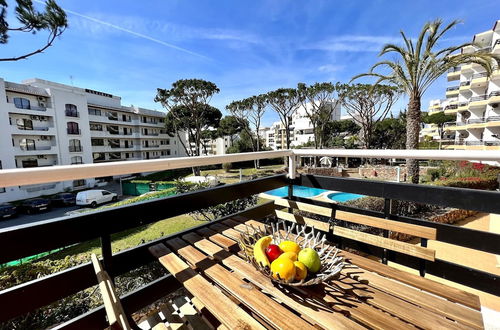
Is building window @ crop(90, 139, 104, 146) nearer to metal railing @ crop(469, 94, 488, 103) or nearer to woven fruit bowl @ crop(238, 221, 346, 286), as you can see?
woven fruit bowl @ crop(238, 221, 346, 286)

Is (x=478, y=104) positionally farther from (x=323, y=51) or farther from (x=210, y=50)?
(x=210, y=50)

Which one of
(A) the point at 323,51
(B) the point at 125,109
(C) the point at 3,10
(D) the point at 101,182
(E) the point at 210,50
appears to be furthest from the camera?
(B) the point at 125,109

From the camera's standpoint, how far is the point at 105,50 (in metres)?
12.4

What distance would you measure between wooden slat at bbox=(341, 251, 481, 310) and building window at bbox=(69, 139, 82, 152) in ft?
93.0

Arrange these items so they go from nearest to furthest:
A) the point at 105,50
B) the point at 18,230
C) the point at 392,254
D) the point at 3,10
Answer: the point at 18,230
the point at 392,254
the point at 3,10
the point at 105,50

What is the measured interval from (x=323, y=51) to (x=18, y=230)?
21.2 m

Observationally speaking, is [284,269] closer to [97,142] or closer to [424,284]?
[424,284]

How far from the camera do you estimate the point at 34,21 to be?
223 inches

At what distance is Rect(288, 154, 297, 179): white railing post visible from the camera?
2.02 meters

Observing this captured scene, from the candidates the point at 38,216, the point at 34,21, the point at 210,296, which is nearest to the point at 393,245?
the point at 210,296

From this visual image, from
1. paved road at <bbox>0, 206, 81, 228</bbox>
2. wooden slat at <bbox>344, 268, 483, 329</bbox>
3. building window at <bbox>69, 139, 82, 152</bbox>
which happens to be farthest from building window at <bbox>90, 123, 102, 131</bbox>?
wooden slat at <bbox>344, 268, 483, 329</bbox>

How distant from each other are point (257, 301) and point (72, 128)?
93.5 feet

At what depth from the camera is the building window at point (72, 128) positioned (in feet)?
74.1

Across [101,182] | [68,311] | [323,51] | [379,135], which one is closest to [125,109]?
[101,182]
